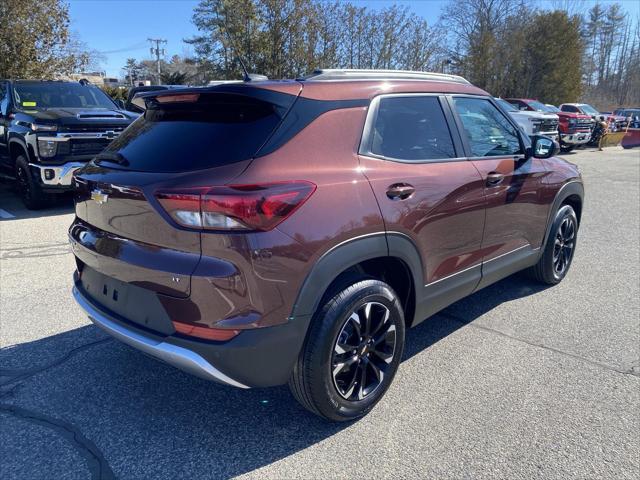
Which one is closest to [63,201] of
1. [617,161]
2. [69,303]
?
[69,303]

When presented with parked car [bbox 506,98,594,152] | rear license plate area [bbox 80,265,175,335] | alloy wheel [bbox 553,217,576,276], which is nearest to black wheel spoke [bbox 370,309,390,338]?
rear license plate area [bbox 80,265,175,335]

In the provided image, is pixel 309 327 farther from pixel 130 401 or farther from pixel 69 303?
pixel 69 303

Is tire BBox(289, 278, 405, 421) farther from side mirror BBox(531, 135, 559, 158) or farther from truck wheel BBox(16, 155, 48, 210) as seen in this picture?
truck wheel BBox(16, 155, 48, 210)

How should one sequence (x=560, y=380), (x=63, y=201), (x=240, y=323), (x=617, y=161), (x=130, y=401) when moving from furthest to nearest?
(x=617, y=161), (x=63, y=201), (x=560, y=380), (x=130, y=401), (x=240, y=323)

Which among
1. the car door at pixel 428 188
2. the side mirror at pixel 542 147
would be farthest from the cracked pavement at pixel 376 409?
the side mirror at pixel 542 147

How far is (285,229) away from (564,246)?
3721 millimetres

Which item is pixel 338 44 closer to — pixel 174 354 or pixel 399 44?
pixel 399 44

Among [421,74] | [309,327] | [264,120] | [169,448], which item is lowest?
[169,448]

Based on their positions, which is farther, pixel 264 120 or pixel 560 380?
pixel 560 380

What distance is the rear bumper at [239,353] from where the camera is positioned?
89.3 inches

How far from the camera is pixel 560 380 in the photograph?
10.6 feet

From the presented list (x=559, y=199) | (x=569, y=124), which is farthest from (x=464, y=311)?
(x=569, y=124)

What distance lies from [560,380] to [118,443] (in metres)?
2.66

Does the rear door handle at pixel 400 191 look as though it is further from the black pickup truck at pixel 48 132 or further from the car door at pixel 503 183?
the black pickup truck at pixel 48 132
